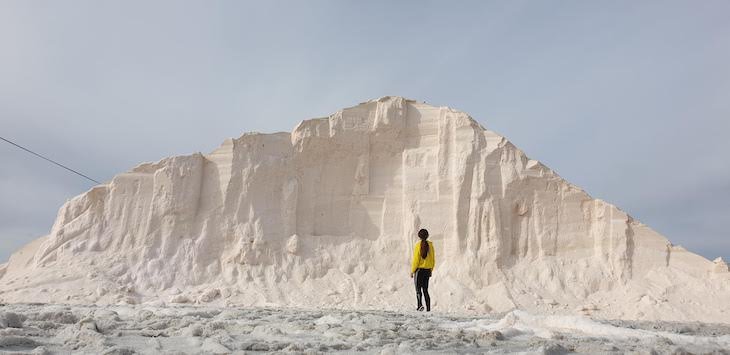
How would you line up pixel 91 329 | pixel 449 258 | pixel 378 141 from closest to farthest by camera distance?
pixel 91 329 → pixel 449 258 → pixel 378 141

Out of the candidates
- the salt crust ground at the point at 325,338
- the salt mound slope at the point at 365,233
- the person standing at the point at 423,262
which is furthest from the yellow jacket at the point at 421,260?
the salt mound slope at the point at 365,233

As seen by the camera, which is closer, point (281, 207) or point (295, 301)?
point (295, 301)

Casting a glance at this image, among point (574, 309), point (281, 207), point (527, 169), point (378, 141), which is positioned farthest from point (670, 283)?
point (281, 207)

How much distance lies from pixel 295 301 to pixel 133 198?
7104 millimetres

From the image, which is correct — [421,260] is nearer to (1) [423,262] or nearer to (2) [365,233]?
(1) [423,262]

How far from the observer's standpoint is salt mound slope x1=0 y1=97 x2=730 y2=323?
56.6ft

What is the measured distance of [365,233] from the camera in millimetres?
20344

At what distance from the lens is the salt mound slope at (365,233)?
1727 cm

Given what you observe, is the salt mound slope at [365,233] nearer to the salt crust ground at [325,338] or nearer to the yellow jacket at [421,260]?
the yellow jacket at [421,260]

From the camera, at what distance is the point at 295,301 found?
57.0 ft

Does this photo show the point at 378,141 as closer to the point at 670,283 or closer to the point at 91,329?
the point at 670,283

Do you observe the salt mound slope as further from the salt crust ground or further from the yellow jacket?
the salt crust ground

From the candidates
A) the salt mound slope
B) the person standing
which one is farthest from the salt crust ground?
the salt mound slope

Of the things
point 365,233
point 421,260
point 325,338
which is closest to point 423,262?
point 421,260
